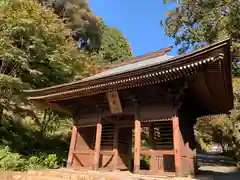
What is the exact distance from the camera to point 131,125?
8781 mm

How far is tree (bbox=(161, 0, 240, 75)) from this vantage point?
11.5 metres

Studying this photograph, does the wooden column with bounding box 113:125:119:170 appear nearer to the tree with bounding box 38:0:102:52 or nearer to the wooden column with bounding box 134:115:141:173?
the wooden column with bounding box 134:115:141:173

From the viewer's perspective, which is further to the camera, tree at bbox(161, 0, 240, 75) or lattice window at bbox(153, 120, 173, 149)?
tree at bbox(161, 0, 240, 75)

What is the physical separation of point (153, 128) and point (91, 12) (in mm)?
24087

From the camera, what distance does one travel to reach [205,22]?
13.7 m

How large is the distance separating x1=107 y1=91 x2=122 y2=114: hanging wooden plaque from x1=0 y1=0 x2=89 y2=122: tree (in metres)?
4.65

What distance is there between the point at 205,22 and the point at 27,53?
1151 centimetres

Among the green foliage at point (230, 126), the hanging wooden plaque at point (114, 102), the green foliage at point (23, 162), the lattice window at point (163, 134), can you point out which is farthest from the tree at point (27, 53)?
the green foliage at point (230, 126)

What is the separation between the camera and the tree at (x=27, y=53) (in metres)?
9.76

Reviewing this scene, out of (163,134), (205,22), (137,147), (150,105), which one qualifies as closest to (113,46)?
(205,22)

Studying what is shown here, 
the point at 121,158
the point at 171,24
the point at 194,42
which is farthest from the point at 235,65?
the point at 121,158

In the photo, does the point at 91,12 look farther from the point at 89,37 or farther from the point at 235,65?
the point at 235,65

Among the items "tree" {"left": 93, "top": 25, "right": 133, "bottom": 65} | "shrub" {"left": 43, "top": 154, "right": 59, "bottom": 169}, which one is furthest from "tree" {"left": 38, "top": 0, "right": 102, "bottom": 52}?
"shrub" {"left": 43, "top": 154, "right": 59, "bottom": 169}

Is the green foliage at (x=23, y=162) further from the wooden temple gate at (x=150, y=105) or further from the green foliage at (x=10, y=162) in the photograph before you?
the wooden temple gate at (x=150, y=105)
